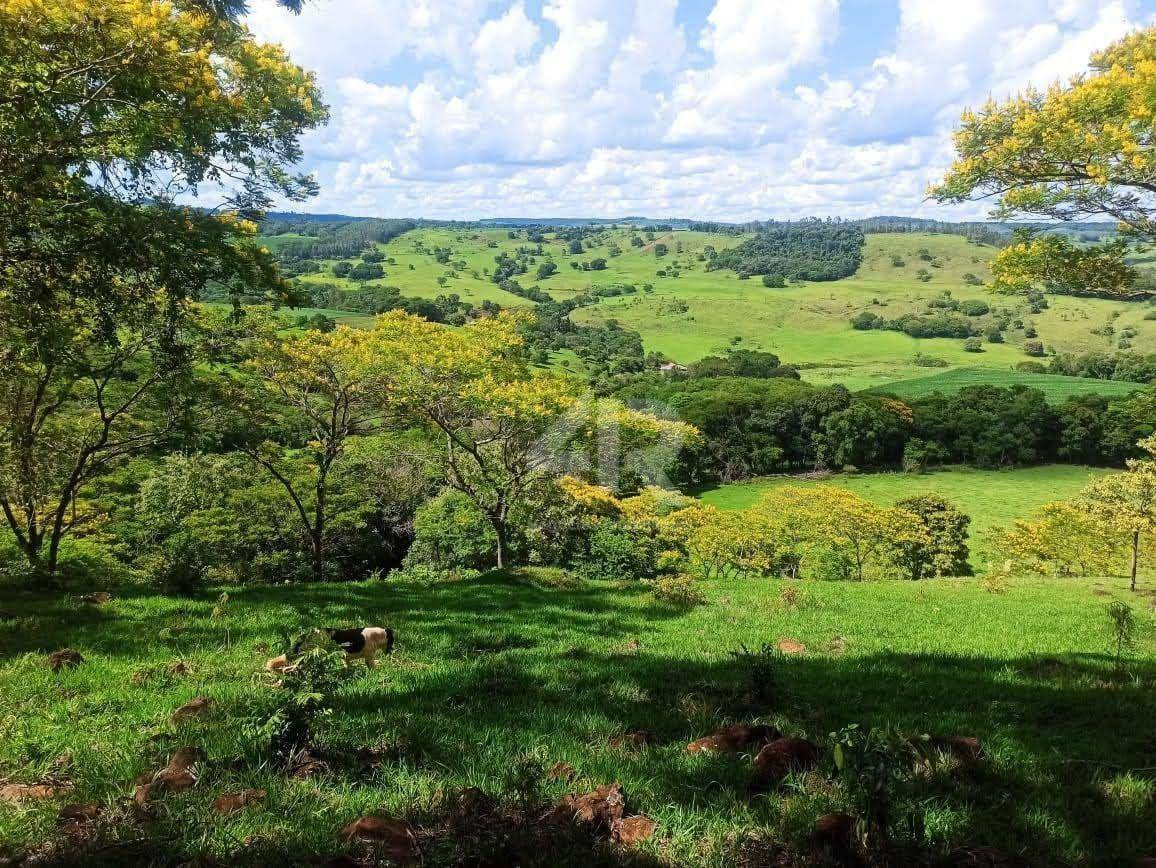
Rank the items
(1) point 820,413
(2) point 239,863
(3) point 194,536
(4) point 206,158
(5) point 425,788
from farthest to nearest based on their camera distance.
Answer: (1) point 820,413 → (3) point 194,536 → (4) point 206,158 → (5) point 425,788 → (2) point 239,863

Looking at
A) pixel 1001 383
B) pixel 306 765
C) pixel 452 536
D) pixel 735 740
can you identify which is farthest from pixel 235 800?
pixel 1001 383

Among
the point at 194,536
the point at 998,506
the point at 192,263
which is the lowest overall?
the point at 998,506

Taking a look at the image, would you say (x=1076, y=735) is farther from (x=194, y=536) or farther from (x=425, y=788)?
(x=194, y=536)

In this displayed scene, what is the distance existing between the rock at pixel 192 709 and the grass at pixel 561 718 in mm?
114

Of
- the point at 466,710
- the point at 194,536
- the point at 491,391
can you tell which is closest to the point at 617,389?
the point at 194,536

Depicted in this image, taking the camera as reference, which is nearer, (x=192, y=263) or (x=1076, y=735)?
(x=1076, y=735)

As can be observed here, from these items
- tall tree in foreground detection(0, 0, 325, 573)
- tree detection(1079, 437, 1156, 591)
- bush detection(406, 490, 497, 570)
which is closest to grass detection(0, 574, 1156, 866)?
tall tree in foreground detection(0, 0, 325, 573)

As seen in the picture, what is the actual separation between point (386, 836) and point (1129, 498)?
3682 centimetres

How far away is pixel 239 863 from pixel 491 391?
1965cm

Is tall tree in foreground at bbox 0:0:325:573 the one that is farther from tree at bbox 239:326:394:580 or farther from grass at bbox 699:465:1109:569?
grass at bbox 699:465:1109:569

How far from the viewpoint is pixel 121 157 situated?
37.2 feet

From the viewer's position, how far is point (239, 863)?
338 cm

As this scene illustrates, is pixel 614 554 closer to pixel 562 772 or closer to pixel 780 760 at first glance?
pixel 780 760

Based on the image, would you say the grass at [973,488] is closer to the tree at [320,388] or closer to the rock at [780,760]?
the tree at [320,388]
